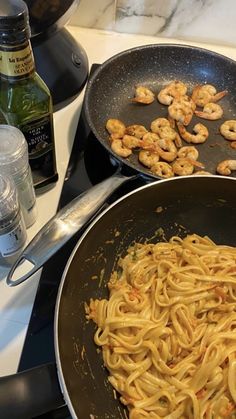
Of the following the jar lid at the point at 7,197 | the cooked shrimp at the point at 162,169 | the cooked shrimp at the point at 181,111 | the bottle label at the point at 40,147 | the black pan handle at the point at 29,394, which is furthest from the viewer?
the cooked shrimp at the point at 181,111

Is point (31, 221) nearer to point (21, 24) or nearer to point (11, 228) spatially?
point (11, 228)

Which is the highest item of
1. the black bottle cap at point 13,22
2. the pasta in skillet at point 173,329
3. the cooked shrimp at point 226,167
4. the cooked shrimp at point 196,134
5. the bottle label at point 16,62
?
the black bottle cap at point 13,22

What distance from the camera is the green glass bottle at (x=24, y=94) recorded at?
643 millimetres

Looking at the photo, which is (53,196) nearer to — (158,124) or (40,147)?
(40,147)

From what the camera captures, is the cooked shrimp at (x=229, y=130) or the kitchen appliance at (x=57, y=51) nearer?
the kitchen appliance at (x=57, y=51)

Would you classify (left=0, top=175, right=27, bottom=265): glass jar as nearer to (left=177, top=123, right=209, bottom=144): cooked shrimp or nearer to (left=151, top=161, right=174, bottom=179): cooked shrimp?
(left=151, top=161, right=174, bottom=179): cooked shrimp

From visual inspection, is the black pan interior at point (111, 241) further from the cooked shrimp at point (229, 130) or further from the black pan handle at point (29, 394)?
the cooked shrimp at point (229, 130)

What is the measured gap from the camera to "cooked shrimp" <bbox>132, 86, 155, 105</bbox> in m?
1.12

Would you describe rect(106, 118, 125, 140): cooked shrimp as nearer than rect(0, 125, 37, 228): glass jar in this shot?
No

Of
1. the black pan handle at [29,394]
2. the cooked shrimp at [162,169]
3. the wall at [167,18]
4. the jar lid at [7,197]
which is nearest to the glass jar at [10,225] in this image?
the jar lid at [7,197]

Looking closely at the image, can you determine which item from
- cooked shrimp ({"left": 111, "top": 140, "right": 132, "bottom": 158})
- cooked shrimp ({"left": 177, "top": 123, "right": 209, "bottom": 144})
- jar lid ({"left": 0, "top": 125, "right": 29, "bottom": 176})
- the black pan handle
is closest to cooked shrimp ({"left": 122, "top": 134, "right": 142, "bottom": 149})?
cooked shrimp ({"left": 111, "top": 140, "right": 132, "bottom": 158})

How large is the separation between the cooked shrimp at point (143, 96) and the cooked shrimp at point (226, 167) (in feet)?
0.82

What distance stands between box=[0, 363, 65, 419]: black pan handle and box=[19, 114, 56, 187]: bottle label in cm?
39

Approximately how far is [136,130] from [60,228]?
1.29 ft
